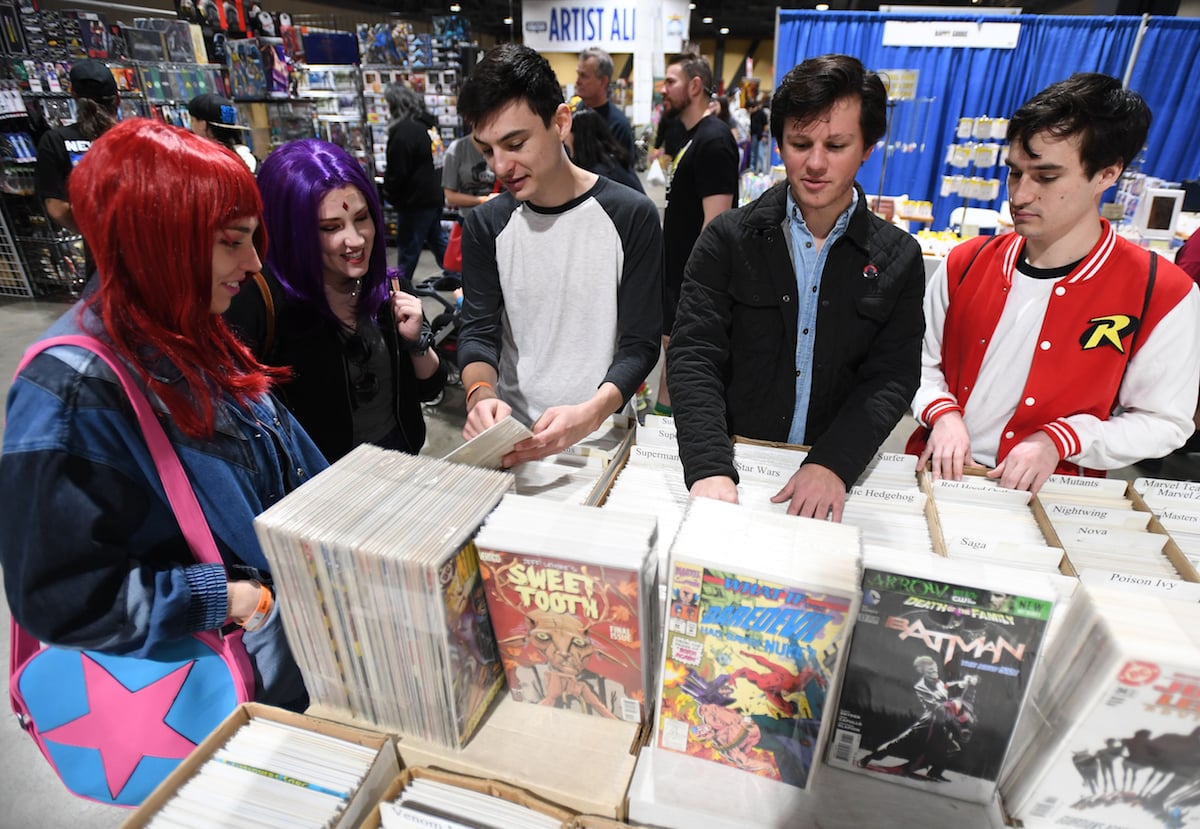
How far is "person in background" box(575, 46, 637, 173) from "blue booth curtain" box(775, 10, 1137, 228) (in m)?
2.14

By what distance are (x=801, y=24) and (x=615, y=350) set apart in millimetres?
5582

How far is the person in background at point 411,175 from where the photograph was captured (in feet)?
19.6

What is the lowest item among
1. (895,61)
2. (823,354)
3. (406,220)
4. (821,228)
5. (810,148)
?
(406,220)

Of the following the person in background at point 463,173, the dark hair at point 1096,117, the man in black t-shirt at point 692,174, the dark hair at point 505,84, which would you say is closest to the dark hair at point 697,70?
the man in black t-shirt at point 692,174

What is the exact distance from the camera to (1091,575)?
3.62ft

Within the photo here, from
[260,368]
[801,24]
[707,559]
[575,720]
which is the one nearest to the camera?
[707,559]

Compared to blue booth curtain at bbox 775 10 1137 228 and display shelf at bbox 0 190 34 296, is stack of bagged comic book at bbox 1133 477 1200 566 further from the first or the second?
display shelf at bbox 0 190 34 296

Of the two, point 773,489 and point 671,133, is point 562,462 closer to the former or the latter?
point 773,489

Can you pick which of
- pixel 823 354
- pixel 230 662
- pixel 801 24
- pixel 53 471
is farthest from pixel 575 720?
pixel 801 24

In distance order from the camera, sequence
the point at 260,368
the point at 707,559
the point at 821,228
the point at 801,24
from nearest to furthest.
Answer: the point at 707,559
the point at 260,368
the point at 821,228
the point at 801,24

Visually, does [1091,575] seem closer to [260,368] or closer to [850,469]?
[850,469]

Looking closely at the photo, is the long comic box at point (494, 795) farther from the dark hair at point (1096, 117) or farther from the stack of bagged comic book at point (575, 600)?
the dark hair at point (1096, 117)

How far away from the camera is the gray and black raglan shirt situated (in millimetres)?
1736

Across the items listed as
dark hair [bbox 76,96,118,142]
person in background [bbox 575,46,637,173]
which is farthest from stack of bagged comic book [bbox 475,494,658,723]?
dark hair [bbox 76,96,118,142]
